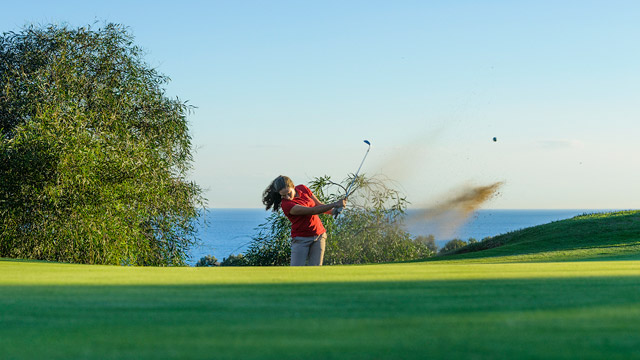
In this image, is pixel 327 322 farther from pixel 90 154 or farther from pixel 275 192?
pixel 90 154

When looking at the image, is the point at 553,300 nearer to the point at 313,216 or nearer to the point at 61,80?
the point at 313,216

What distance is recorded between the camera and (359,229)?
20.8m

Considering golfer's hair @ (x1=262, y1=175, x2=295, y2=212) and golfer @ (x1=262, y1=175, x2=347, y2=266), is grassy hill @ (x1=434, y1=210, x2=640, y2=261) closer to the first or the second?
golfer @ (x1=262, y1=175, x2=347, y2=266)

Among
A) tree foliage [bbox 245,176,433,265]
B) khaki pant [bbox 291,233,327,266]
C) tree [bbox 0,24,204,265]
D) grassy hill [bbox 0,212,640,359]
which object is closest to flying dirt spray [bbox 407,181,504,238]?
tree foliage [bbox 245,176,433,265]

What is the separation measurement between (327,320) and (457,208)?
2652 centimetres

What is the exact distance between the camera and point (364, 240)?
68.3ft

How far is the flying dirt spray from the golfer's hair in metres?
13.1

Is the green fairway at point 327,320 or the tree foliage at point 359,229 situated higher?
the tree foliage at point 359,229

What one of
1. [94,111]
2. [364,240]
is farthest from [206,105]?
[364,240]

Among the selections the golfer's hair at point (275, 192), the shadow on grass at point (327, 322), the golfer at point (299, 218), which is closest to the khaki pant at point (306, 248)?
the golfer at point (299, 218)

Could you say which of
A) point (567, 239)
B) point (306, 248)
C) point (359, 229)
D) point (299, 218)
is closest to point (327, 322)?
point (299, 218)

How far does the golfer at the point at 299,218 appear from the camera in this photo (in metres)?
9.59

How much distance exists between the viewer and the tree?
13.6m

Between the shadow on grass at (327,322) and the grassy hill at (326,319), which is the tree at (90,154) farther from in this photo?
the shadow on grass at (327,322)
